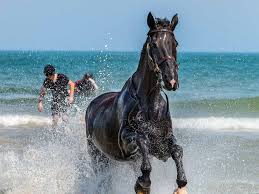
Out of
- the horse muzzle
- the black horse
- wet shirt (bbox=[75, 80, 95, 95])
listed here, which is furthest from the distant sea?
the horse muzzle

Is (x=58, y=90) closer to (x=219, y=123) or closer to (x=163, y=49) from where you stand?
(x=163, y=49)

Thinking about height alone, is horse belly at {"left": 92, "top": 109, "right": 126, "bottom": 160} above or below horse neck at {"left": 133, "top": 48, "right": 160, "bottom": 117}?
below

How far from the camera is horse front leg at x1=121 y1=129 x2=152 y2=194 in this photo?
5234mm

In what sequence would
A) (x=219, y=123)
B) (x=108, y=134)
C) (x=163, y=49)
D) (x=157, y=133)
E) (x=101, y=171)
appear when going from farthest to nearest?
(x=219, y=123) < (x=101, y=171) < (x=108, y=134) < (x=157, y=133) < (x=163, y=49)

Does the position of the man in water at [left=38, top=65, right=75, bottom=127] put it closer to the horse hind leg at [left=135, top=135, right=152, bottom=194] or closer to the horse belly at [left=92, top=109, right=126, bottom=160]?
the horse belly at [left=92, top=109, right=126, bottom=160]

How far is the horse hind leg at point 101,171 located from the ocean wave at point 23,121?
9338mm

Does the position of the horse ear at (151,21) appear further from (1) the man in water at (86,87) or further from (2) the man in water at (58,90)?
(1) the man in water at (86,87)

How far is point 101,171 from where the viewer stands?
24.6 ft

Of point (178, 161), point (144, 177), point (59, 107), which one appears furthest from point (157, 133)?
point (59, 107)

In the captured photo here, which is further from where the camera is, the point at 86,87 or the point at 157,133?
the point at 86,87

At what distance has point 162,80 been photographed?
5.14m

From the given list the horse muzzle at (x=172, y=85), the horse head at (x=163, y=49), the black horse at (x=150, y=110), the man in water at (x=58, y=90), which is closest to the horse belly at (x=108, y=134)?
the black horse at (x=150, y=110)

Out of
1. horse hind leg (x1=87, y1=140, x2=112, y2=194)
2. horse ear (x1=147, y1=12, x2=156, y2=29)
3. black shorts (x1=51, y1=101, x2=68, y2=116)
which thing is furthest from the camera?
black shorts (x1=51, y1=101, x2=68, y2=116)

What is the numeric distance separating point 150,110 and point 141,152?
44 centimetres
